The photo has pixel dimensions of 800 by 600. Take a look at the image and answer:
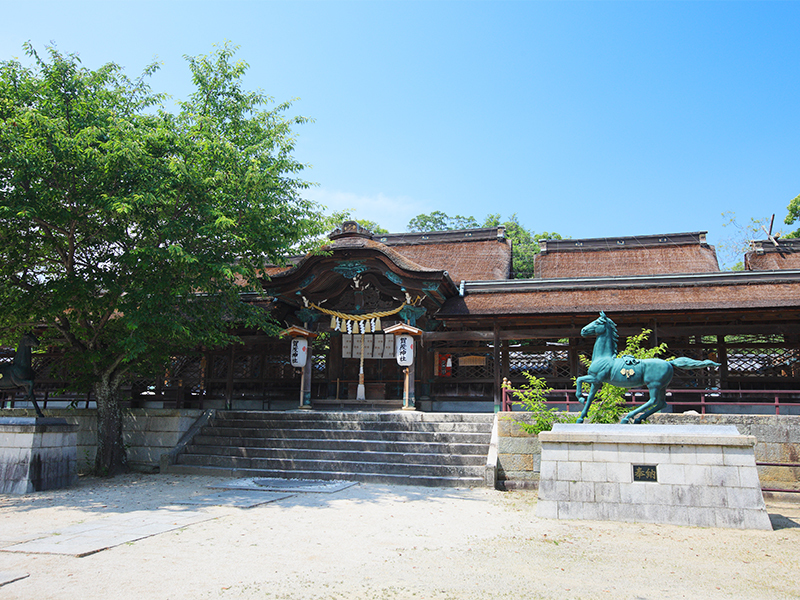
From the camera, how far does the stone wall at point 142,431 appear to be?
12.7 meters

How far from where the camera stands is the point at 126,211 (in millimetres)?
9305

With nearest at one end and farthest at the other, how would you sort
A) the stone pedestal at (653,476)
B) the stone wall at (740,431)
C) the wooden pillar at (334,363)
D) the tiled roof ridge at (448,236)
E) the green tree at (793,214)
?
the stone pedestal at (653,476) < the stone wall at (740,431) < the wooden pillar at (334,363) < the tiled roof ridge at (448,236) < the green tree at (793,214)

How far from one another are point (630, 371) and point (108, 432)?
10451 millimetres

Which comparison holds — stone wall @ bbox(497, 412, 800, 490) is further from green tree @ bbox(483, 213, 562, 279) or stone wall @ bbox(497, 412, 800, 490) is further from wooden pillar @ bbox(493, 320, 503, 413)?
green tree @ bbox(483, 213, 562, 279)

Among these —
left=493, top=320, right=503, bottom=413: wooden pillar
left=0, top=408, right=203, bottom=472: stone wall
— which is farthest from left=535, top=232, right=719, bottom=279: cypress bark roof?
left=0, top=408, right=203, bottom=472: stone wall

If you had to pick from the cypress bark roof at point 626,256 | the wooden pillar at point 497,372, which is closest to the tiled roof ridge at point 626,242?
the cypress bark roof at point 626,256

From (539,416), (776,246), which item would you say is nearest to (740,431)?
(539,416)

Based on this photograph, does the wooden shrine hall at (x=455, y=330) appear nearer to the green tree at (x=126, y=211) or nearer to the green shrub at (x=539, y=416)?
the green tree at (x=126, y=211)

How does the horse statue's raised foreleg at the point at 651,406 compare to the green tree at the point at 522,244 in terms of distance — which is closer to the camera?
the horse statue's raised foreleg at the point at 651,406

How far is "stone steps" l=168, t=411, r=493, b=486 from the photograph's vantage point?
1056 centimetres

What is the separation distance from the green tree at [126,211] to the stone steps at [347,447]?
225cm

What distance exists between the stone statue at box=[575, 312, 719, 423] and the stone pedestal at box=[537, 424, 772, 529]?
17.9 inches

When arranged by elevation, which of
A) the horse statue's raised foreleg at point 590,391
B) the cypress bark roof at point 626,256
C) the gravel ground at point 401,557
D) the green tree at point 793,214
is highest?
the green tree at point 793,214

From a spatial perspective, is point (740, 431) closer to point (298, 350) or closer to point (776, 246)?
point (298, 350)
